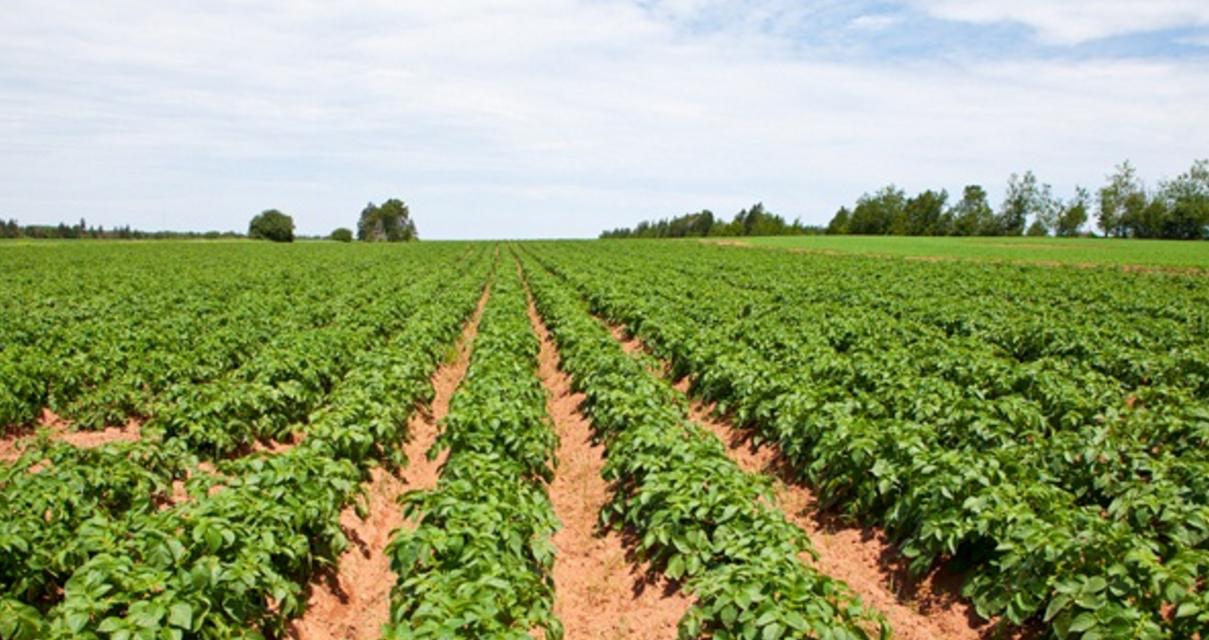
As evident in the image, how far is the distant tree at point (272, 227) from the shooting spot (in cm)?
12769

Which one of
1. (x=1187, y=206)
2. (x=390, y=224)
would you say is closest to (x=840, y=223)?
(x=1187, y=206)

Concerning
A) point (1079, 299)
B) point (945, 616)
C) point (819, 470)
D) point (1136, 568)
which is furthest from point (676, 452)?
point (1079, 299)

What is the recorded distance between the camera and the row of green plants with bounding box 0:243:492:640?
169 inches

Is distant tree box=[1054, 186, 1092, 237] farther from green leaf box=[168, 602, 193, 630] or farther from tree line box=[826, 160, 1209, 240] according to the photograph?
green leaf box=[168, 602, 193, 630]

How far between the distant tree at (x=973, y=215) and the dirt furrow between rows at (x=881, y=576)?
128792mm

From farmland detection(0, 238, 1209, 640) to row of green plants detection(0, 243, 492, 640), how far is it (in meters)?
0.03

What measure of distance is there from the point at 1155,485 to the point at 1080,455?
1308 mm

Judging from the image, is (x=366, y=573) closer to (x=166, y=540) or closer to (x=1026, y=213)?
(x=166, y=540)

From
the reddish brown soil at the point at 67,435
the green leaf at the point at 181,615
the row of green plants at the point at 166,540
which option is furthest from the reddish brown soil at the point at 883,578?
the reddish brown soil at the point at 67,435

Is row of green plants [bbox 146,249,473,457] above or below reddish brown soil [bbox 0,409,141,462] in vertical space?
above

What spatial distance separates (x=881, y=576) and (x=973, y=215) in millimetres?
136752

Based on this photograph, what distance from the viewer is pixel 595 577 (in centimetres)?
716

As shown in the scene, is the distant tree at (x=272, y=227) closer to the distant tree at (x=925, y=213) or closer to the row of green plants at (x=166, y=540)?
the distant tree at (x=925, y=213)

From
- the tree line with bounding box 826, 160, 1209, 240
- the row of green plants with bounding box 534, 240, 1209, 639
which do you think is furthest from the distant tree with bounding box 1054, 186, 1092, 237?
the row of green plants with bounding box 534, 240, 1209, 639
